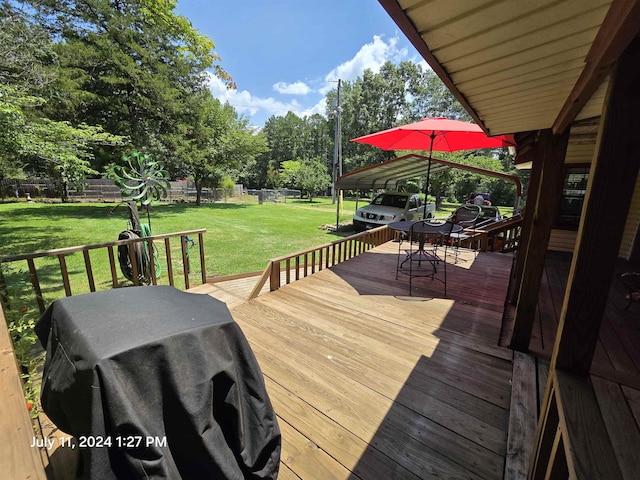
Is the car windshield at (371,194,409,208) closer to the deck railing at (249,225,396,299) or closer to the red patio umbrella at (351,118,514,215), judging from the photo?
the deck railing at (249,225,396,299)

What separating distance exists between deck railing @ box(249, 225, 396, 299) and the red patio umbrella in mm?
1704

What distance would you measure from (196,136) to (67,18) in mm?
6243

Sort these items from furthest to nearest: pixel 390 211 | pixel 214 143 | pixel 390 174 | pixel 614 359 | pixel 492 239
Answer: pixel 214 143, pixel 390 174, pixel 390 211, pixel 492 239, pixel 614 359

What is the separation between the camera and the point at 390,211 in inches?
343

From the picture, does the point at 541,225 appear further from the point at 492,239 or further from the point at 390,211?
the point at 390,211

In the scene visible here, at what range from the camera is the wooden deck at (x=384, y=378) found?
1619mm

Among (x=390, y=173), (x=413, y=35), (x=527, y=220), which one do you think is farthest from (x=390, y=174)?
(x=413, y=35)

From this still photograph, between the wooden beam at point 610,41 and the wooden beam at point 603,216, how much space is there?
6cm

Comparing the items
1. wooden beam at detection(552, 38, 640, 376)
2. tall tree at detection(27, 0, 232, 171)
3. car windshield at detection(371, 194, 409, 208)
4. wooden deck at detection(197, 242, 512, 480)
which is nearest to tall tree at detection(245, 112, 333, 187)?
tall tree at detection(27, 0, 232, 171)

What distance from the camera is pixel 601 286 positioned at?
107 cm

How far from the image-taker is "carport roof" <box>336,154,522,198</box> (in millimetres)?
7359

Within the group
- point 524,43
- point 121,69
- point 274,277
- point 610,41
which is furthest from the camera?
point 121,69

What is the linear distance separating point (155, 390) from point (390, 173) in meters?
8.99

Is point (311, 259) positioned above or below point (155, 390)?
below
